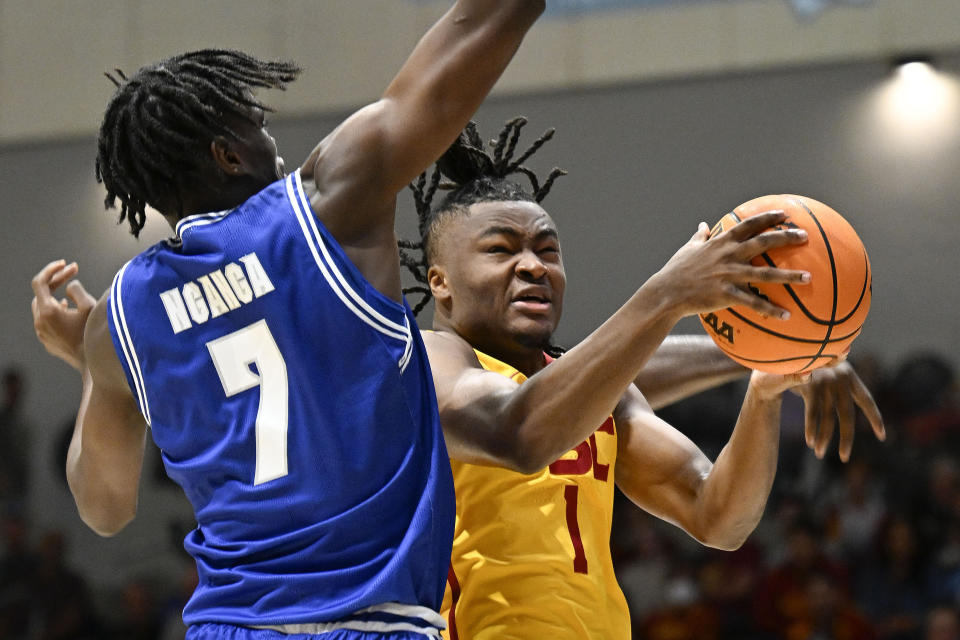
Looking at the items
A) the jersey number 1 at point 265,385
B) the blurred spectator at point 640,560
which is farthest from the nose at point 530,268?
the blurred spectator at point 640,560

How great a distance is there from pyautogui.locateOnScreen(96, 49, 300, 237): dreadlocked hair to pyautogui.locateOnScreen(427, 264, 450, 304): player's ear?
880 mm

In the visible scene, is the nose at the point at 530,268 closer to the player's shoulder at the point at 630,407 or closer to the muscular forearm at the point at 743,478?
the player's shoulder at the point at 630,407

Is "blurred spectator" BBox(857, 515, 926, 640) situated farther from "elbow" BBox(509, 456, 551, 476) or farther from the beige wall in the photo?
"elbow" BBox(509, 456, 551, 476)

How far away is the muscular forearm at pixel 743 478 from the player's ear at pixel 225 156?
4.28 ft

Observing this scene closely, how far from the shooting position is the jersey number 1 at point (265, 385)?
2.06 meters

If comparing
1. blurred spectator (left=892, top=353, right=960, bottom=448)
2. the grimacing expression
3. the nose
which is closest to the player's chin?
the grimacing expression

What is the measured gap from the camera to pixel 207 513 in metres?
2.18

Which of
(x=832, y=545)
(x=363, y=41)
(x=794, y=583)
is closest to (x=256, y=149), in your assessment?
(x=794, y=583)

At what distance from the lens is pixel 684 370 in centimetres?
332

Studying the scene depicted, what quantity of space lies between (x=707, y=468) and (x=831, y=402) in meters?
0.50

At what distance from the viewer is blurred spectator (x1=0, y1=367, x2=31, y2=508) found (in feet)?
29.3

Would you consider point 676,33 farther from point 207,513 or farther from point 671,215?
point 207,513

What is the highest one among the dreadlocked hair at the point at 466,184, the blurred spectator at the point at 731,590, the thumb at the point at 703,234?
the dreadlocked hair at the point at 466,184

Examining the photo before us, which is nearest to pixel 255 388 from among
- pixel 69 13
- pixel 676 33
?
pixel 676 33
